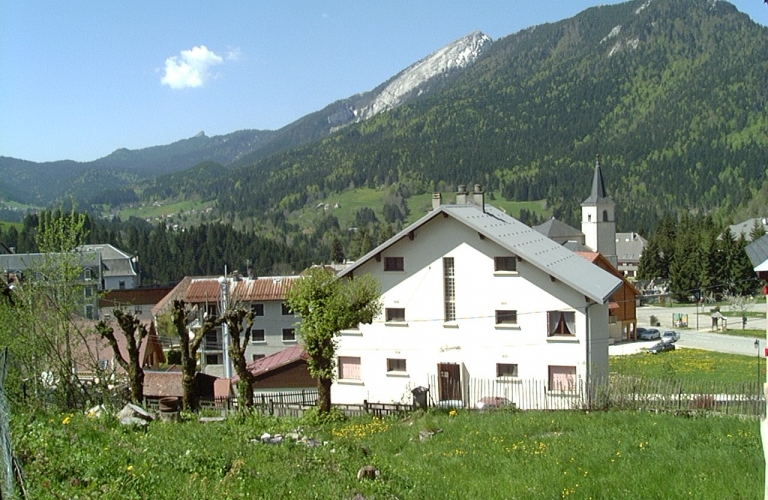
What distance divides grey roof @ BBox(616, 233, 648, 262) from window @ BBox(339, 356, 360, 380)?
5355 inches

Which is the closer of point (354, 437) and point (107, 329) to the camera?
point (354, 437)

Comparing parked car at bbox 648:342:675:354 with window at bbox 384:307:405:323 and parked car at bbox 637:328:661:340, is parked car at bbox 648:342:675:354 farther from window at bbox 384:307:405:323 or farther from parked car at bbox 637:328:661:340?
window at bbox 384:307:405:323

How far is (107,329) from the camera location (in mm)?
23656

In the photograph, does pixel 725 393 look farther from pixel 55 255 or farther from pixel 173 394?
pixel 173 394

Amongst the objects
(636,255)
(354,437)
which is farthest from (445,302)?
(636,255)

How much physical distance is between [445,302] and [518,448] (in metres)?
15.3

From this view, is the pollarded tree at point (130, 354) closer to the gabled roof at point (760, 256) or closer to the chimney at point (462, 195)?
the chimney at point (462, 195)

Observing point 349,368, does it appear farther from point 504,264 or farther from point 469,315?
point 504,264

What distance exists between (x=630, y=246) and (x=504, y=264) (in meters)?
142

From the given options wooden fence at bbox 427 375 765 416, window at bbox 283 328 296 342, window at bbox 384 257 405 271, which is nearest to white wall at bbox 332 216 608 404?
window at bbox 384 257 405 271

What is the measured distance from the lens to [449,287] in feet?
104

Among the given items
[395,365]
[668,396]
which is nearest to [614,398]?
[668,396]

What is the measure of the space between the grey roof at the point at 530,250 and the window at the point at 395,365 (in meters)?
4.03

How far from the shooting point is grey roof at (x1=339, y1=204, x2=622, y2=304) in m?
29.2
